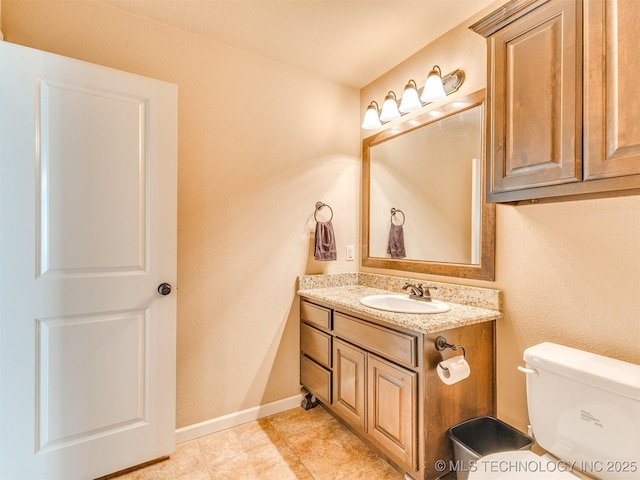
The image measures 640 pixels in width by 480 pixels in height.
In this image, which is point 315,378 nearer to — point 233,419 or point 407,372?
point 233,419

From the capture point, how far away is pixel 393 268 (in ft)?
7.23

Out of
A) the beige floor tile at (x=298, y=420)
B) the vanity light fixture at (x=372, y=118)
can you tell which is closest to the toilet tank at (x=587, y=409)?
the beige floor tile at (x=298, y=420)

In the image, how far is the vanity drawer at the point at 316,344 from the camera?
1.96 m

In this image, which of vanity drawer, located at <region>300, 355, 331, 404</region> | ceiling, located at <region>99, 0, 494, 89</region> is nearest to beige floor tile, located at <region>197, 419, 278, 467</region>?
vanity drawer, located at <region>300, 355, 331, 404</region>

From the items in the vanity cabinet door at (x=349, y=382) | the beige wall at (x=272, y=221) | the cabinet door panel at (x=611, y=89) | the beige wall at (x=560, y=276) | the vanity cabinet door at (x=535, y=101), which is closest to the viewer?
the cabinet door panel at (x=611, y=89)

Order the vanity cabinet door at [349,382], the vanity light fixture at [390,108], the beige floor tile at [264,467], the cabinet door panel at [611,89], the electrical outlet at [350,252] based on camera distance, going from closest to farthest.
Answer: the cabinet door panel at [611,89] < the beige floor tile at [264,467] < the vanity cabinet door at [349,382] < the vanity light fixture at [390,108] < the electrical outlet at [350,252]

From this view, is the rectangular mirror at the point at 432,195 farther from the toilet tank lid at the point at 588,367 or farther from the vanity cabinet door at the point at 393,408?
the vanity cabinet door at the point at 393,408

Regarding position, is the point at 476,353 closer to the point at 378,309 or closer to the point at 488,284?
the point at 488,284

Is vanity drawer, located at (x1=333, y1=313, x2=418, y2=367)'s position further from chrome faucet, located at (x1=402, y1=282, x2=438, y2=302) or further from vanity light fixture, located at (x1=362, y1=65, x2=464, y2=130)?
vanity light fixture, located at (x1=362, y1=65, x2=464, y2=130)

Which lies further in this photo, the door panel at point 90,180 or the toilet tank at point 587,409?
the door panel at point 90,180

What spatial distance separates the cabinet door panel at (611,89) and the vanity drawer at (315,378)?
64.7 inches

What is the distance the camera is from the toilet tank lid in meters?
1.01

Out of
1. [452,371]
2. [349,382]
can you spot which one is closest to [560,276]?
[452,371]

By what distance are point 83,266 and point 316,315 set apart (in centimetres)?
127
